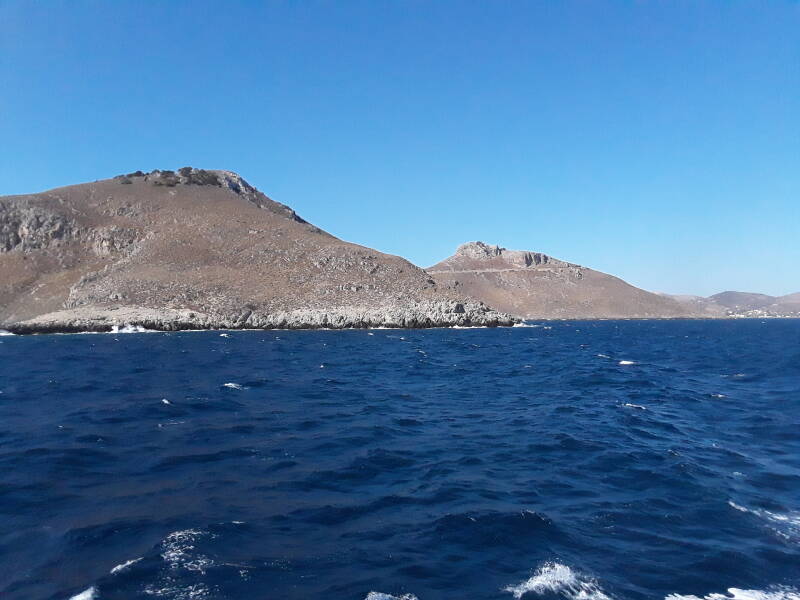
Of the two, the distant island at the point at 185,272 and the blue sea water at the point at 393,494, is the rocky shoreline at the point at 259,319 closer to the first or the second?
the distant island at the point at 185,272

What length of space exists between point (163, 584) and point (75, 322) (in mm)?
83195

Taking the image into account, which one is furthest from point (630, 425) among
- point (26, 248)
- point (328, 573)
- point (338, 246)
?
point (26, 248)

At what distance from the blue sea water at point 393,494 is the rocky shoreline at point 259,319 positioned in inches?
2319

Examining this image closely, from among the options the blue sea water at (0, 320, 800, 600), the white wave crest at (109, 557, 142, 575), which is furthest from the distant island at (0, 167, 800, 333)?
the white wave crest at (109, 557, 142, 575)

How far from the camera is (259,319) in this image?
84812mm

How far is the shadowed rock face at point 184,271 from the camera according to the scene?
8512cm

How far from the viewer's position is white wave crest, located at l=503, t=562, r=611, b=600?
709cm

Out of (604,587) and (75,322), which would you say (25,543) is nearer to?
(604,587)

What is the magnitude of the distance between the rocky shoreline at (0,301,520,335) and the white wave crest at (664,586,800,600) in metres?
81.0

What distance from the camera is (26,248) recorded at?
333ft

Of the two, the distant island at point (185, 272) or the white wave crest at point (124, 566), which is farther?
the distant island at point (185, 272)

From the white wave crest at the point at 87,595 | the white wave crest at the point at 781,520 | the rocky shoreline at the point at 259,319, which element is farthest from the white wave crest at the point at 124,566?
the rocky shoreline at the point at 259,319

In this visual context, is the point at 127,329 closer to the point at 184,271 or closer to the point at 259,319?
the point at 259,319

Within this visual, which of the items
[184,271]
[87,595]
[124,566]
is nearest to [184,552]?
[124,566]
